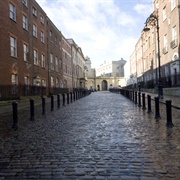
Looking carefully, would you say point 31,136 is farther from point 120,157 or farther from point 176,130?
point 176,130

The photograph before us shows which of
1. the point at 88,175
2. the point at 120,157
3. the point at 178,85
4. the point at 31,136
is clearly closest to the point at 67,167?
the point at 88,175

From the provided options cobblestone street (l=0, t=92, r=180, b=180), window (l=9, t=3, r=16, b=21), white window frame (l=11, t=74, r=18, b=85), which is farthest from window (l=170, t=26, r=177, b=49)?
cobblestone street (l=0, t=92, r=180, b=180)

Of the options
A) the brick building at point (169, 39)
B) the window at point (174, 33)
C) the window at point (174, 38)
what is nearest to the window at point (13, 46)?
the brick building at point (169, 39)

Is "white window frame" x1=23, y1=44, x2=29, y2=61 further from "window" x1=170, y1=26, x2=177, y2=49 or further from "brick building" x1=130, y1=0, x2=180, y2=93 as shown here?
"window" x1=170, y1=26, x2=177, y2=49

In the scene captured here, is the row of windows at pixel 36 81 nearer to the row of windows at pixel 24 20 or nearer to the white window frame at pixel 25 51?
the white window frame at pixel 25 51

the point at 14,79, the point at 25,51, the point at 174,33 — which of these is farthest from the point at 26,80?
the point at 174,33

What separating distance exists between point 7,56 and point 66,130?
16.2 meters

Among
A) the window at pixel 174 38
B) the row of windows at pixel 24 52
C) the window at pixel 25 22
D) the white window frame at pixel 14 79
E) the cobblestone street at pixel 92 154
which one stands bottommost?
the cobblestone street at pixel 92 154

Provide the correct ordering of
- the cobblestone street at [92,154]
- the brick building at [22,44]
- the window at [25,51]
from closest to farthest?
the cobblestone street at [92,154] → the brick building at [22,44] → the window at [25,51]

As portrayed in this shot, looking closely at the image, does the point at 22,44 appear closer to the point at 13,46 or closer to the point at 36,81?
the point at 13,46

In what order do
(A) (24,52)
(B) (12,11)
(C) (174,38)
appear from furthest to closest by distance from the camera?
(C) (174,38), (A) (24,52), (B) (12,11)

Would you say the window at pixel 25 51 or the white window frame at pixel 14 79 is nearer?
the white window frame at pixel 14 79

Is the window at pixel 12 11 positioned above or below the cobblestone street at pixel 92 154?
above

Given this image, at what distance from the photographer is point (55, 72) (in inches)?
1642
